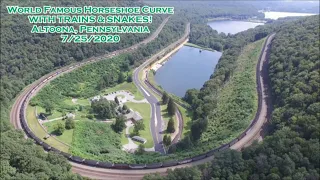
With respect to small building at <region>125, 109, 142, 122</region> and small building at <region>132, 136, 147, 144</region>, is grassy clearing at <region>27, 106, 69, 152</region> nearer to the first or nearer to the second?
small building at <region>132, 136, 147, 144</region>

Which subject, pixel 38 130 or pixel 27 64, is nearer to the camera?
pixel 38 130

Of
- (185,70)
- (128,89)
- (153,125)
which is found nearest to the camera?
(153,125)

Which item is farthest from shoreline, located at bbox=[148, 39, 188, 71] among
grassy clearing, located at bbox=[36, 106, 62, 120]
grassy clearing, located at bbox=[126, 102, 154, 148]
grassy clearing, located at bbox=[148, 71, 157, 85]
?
grassy clearing, located at bbox=[36, 106, 62, 120]

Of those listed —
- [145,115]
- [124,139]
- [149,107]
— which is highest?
[149,107]

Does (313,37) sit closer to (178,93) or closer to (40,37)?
(178,93)

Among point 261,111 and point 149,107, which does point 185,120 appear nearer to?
point 149,107

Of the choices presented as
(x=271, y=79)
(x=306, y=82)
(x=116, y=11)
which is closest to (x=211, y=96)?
(x=271, y=79)

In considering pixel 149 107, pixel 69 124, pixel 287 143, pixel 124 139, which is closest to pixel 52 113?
pixel 69 124
